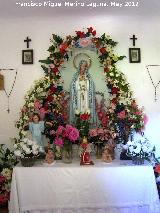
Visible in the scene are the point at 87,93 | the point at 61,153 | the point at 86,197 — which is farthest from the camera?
the point at 87,93

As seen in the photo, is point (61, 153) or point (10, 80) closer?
point (61, 153)

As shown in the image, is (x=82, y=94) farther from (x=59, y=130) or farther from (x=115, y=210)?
(x=115, y=210)

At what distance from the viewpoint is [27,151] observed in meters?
3.61

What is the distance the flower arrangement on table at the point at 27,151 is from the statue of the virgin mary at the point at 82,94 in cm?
67

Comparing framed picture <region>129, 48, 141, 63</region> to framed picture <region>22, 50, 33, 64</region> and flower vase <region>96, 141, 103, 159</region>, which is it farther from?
framed picture <region>22, 50, 33, 64</region>

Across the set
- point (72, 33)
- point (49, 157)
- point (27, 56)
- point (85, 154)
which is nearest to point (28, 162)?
point (49, 157)

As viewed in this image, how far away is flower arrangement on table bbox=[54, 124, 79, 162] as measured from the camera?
374 cm

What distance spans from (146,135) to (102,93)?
2.51 ft

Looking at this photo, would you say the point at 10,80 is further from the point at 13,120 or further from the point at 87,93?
the point at 87,93

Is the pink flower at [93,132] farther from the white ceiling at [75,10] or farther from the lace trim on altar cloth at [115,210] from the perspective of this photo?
the white ceiling at [75,10]

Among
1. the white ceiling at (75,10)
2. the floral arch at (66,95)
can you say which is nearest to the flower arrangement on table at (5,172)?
the floral arch at (66,95)

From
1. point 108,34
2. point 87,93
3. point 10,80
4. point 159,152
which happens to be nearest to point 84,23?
point 108,34

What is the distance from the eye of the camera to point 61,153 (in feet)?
12.7

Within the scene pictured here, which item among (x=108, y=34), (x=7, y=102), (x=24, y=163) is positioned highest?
(x=108, y=34)
